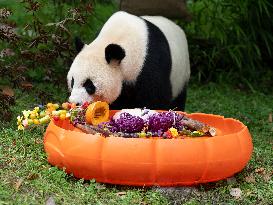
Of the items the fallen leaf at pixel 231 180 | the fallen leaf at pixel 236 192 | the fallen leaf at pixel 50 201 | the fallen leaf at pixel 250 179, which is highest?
the fallen leaf at pixel 50 201

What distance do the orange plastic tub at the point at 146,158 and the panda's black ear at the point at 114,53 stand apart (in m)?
0.99

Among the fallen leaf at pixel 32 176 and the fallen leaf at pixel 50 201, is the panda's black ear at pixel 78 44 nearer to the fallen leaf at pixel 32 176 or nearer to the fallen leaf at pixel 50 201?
the fallen leaf at pixel 32 176

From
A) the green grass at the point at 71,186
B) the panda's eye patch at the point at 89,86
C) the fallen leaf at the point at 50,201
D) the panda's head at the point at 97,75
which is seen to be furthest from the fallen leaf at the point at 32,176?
the panda's eye patch at the point at 89,86

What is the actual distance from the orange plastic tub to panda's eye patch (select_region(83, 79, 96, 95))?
85 centimetres

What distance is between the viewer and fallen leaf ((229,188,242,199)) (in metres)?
3.48

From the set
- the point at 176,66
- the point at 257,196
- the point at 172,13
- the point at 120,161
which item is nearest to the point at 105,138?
the point at 120,161

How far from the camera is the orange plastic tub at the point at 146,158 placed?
331 cm

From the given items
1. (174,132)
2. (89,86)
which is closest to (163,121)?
(174,132)

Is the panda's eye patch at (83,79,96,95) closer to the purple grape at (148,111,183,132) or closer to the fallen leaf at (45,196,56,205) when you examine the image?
the purple grape at (148,111,183,132)

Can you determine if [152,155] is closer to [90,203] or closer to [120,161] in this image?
[120,161]

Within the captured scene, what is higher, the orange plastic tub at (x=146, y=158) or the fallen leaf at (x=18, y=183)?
the orange plastic tub at (x=146, y=158)

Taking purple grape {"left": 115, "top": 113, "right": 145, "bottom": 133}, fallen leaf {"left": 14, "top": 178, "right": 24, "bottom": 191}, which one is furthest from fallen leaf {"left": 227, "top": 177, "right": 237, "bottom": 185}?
fallen leaf {"left": 14, "top": 178, "right": 24, "bottom": 191}

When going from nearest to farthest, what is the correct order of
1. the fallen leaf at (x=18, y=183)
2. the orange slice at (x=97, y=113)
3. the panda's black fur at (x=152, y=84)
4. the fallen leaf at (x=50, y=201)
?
1. the fallen leaf at (x=50, y=201)
2. the fallen leaf at (x=18, y=183)
3. the orange slice at (x=97, y=113)
4. the panda's black fur at (x=152, y=84)

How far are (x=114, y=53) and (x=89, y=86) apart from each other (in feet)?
1.01
